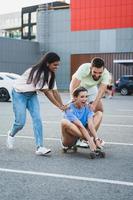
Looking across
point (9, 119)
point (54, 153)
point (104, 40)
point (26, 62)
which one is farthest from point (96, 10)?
point (54, 153)

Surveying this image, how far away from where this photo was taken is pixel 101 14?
53438mm

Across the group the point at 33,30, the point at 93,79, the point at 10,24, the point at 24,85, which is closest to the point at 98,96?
the point at 93,79

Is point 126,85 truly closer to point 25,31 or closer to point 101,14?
point 101,14

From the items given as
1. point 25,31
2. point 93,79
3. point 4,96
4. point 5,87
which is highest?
point 93,79

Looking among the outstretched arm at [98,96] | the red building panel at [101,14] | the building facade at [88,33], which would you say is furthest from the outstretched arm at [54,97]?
the red building panel at [101,14]

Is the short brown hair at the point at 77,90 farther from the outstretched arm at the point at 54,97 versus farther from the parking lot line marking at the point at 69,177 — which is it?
the parking lot line marking at the point at 69,177

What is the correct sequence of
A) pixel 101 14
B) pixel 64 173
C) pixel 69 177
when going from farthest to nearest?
pixel 101 14 < pixel 64 173 < pixel 69 177

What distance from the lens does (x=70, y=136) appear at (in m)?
8.38

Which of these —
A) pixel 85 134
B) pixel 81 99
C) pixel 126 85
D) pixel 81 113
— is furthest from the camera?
pixel 126 85

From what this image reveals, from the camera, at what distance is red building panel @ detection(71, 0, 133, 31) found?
52.4 meters

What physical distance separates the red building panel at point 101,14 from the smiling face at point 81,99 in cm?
4481

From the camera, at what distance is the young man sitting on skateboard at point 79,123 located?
8.07 m

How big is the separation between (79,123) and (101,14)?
152 ft

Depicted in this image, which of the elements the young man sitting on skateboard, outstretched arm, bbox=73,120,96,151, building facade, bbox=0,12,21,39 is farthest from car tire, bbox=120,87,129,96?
building facade, bbox=0,12,21,39
